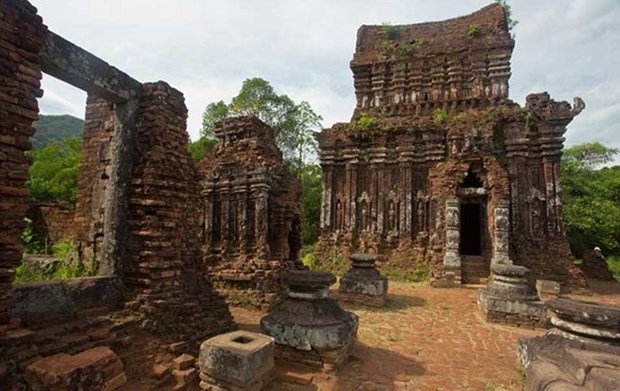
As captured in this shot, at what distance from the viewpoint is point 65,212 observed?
32.0ft

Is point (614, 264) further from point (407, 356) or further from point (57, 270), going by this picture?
point (57, 270)

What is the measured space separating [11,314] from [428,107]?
56.6ft

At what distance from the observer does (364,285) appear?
A: 959cm

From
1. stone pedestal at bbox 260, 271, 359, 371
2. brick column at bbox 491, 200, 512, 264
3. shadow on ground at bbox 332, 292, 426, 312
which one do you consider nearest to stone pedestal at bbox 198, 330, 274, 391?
stone pedestal at bbox 260, 271, 359, 371

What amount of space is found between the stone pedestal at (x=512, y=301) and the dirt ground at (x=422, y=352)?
0.27m

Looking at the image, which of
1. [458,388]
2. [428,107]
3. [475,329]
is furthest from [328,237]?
[458,388]

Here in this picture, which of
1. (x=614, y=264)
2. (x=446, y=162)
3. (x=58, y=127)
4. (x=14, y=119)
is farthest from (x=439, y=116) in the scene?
(x=58, y=127)

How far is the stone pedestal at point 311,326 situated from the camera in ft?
16.5

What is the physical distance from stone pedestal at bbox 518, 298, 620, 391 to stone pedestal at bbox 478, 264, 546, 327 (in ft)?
10.4

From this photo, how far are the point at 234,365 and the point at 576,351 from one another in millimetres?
3607

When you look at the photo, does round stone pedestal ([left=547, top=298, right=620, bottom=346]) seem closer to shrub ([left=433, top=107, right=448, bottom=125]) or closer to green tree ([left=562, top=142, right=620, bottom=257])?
shrub ([left=433, top=107, right=448, bottom=125])

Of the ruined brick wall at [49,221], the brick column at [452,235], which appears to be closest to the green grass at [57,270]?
the ruined brick wall at [49,221]

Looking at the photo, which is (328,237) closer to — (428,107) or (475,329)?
(428,107)

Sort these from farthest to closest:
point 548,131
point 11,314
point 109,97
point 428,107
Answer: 1. point 428,107
2. point 548,131
3. point 109,97
4. point 11,314
